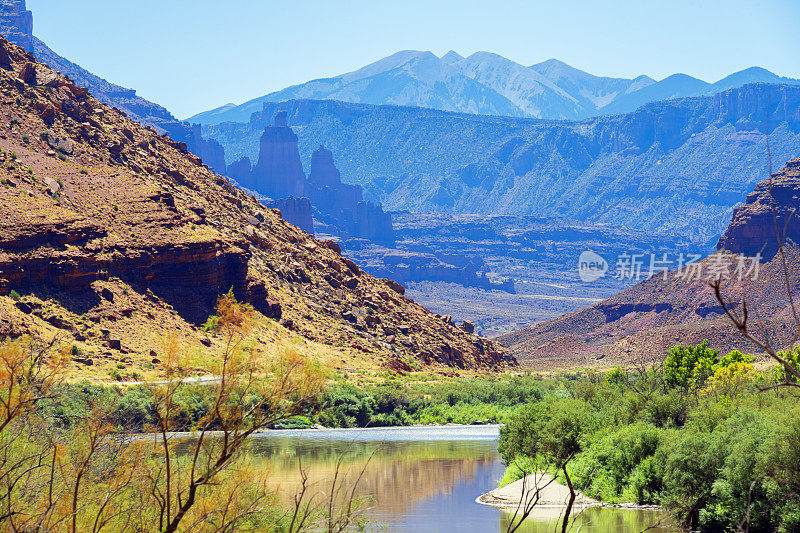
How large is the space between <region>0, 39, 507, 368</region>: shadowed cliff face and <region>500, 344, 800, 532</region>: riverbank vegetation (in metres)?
42.7

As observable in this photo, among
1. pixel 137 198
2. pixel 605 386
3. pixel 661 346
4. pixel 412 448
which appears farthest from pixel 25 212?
pixel 661 346

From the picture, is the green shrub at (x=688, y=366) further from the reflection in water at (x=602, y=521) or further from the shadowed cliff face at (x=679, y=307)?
the shadowed cliff face at (x=679, y=307)

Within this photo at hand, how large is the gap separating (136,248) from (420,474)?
48.1 meters

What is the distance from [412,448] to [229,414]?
5438 centimetres

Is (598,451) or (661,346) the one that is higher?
(661,346)

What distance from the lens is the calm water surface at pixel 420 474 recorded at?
38594 mm

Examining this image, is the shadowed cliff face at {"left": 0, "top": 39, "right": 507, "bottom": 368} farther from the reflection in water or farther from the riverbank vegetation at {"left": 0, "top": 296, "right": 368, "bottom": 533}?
the riverbank vegetation at {"left": 0, "top": 296, "right": 368, "bottom": 533}

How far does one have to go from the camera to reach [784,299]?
133750mm

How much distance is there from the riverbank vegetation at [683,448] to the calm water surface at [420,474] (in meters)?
1.97

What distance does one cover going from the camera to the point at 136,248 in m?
92.1

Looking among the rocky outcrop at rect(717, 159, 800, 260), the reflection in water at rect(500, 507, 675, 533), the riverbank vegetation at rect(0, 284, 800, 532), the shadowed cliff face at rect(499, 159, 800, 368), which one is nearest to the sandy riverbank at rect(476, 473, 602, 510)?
the riverbank vegetation at rect(0, 284, 800, 532)

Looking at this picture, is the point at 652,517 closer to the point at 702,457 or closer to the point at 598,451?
the point at 702,457

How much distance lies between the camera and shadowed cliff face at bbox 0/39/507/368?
275ft

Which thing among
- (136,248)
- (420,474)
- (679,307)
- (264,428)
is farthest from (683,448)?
(679,307)
